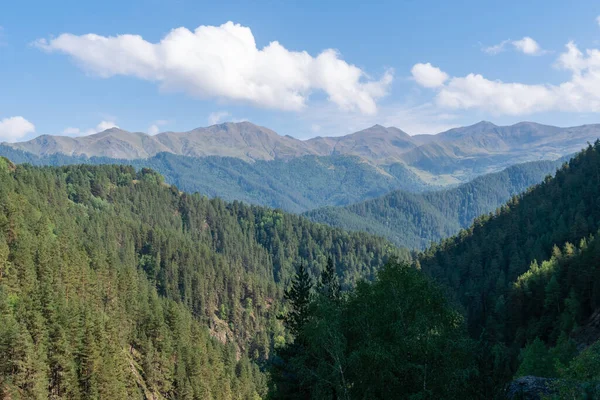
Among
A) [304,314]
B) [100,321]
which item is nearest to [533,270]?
[304,314]

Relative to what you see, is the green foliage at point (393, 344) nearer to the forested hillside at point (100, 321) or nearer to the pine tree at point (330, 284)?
the pine tree at point (330, 284)

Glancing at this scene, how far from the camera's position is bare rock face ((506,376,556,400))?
25.9 m

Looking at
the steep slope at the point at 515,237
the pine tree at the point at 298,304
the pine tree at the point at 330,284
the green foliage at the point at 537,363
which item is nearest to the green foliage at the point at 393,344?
the pine tree at the point at 330,284

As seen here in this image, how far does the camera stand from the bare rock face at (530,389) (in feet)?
84.8

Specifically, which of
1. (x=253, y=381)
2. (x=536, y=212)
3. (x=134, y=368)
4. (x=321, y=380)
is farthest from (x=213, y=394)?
(x=536, y=212)

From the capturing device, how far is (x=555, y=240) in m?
118

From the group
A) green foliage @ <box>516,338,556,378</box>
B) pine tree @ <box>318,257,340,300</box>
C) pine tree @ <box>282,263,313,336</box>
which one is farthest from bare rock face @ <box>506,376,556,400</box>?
green foliage @ <box>516,338,556,378</box>

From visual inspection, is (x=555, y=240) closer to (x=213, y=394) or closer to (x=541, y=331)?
(x=541, y=331)

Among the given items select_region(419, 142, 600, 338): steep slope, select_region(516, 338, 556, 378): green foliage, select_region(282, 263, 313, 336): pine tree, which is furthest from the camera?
select_region(419, 142, 600, 338): steep slope

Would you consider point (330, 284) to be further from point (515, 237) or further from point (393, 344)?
point (515, 237)

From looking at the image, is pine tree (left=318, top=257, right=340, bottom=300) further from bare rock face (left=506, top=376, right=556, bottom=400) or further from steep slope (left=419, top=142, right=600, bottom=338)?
steep slope (left=419, top=142, right=600, bottom=338)

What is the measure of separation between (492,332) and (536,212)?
3306 inches

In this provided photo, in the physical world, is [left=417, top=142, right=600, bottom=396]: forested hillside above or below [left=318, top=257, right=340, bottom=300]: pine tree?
below

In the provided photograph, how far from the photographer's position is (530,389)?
27.7 meters
